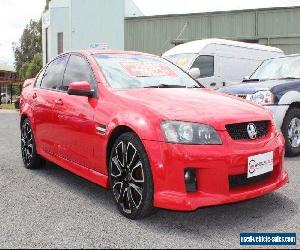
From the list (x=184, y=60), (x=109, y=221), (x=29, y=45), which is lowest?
(x=109, y=221)

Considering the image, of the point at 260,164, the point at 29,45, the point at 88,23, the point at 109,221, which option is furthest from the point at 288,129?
the point at 29,45

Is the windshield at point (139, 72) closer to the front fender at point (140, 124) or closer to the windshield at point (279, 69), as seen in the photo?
the front fender at point (140, 124)

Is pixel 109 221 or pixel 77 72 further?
pixel 77 72

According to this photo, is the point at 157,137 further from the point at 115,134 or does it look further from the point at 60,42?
the point at 60,42

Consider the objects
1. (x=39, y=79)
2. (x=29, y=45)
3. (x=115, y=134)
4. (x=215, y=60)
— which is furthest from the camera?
(x=29, y=45)

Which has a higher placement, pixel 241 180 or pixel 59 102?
pixel 59 102

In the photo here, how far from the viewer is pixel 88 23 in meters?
29.7

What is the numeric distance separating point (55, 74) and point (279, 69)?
4.32 meters

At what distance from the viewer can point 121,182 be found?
4000 mm

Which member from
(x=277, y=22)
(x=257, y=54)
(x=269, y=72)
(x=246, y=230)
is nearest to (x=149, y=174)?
(x=246, y=230)

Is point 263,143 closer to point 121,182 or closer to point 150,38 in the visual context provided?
point 121,182

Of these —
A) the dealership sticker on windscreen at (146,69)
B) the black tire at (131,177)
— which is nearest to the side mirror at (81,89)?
the dealership sticker on windscreen at (146,69)

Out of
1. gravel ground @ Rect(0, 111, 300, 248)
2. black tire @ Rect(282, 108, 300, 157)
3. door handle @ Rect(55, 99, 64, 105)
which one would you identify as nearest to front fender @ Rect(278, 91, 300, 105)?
black tire @ Rect(282, 108, 300, 157)

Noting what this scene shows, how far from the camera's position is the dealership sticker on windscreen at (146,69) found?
4734 mm
